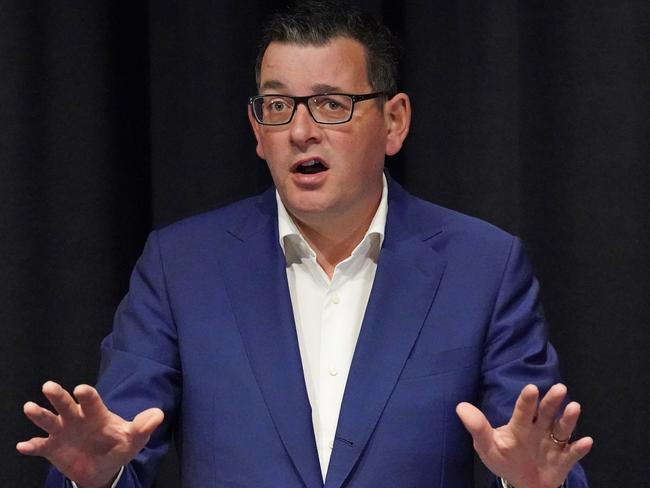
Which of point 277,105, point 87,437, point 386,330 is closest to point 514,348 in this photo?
point 386,330

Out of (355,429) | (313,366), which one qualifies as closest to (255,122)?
(313,366)

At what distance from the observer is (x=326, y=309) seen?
6.34 ft

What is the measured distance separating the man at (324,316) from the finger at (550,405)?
188 mm

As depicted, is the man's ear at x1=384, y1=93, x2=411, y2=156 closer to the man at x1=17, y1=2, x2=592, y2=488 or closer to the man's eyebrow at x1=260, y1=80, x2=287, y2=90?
the man at x1=17, y1=2, x2=592, y2=488

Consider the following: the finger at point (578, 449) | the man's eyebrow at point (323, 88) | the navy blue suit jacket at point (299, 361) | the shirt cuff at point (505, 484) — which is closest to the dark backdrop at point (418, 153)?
the navy blue suit jacket at point (299, 361)

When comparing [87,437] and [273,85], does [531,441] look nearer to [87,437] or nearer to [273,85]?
[87,437]

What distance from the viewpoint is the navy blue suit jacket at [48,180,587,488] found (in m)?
1.80

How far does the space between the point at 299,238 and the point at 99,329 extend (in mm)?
781

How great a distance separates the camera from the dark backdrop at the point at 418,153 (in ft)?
8.16

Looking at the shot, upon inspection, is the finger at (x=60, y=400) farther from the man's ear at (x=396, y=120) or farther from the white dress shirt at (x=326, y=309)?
the man's ear at (x=396, y=120)

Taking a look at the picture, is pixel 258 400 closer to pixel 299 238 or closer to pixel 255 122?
pixel 299 238

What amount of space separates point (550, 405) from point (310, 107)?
653 millimetres

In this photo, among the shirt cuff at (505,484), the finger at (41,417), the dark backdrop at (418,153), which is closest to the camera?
the finger at (41,417)

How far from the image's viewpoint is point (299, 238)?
198 cm
